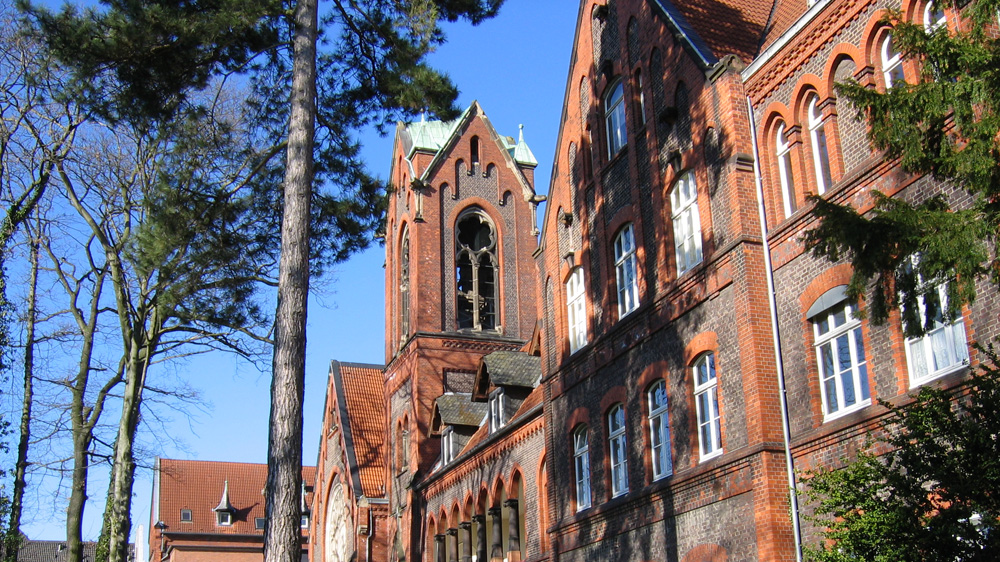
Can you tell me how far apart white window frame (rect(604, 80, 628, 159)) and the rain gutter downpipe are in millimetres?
4223

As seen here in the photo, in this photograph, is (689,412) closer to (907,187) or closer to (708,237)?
(708,237)

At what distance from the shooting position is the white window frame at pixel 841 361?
13445mm

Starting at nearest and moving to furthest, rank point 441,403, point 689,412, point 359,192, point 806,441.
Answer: point 806,441
point 689,412
point 359,192
point 441,403

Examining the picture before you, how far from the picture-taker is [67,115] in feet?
67.6

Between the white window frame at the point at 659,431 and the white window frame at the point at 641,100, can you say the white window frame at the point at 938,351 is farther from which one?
the white window frame at the point at 641,100

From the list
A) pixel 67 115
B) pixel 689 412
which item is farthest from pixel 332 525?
pixel 689 412

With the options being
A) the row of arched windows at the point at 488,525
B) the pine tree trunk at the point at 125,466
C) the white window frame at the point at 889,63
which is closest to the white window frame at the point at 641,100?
the white window frame at the point at 889,63

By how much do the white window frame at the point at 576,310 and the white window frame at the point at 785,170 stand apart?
20.5 ft

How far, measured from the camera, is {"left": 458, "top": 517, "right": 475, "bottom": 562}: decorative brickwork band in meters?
28.2

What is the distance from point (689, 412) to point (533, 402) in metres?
9.84

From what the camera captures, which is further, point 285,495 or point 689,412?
point 689,412

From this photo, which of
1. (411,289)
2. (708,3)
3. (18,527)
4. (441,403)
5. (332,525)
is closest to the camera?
(708,3)

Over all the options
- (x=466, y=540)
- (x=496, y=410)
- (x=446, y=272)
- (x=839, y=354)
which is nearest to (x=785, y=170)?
(x=839, y=354)

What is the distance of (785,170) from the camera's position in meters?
15.7
